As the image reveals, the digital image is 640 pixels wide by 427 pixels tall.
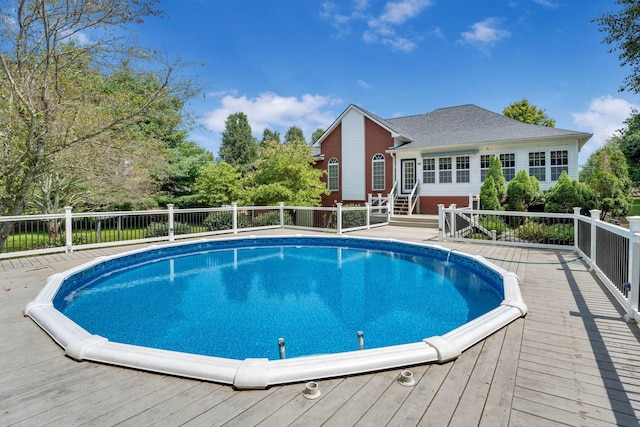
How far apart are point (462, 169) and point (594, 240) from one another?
997 cm

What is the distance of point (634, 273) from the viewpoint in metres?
3.46

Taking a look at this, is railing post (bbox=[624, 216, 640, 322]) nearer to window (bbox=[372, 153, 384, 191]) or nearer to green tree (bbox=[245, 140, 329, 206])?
green tree (bbox=[245, 140, 329, 206])

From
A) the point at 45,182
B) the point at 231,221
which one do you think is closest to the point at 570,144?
the point at 231,221

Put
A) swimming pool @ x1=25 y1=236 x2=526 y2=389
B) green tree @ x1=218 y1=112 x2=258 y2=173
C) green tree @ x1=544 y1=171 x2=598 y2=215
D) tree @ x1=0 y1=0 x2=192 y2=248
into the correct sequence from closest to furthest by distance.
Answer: swimming pool @ x1=25 y1=236 x2=526 y2=389, tree @ x1=0 y1=0 x2=192 y2=248, green tree @ x1=544 y1=171 x2=598 y2=215, green tree @ x1=218 y1=112 x2=258 y2=173

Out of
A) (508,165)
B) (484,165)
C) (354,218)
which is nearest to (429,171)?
(484,165)

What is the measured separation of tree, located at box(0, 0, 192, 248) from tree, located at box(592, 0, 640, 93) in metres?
11.4

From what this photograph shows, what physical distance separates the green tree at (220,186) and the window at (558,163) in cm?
1385

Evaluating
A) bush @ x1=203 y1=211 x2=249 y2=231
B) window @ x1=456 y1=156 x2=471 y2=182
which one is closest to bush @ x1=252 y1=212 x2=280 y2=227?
bush @ x1=203 y1=211 x2=249 y2=231

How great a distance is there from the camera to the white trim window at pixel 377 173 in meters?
17.4

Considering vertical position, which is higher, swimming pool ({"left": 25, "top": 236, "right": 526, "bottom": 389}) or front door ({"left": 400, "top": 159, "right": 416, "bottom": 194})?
front door ({"left": 400, "top": 159, "right": 416, "bottom": 194})

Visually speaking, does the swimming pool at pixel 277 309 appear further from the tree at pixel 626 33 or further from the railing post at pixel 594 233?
the tree at pixel 626 33

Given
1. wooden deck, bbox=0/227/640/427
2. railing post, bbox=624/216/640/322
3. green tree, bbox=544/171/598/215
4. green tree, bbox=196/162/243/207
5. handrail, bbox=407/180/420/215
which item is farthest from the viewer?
green tree, bbox=196/162/243/207

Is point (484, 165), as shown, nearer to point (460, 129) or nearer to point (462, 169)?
point (462, 169)

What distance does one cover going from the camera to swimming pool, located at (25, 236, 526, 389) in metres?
2.60
